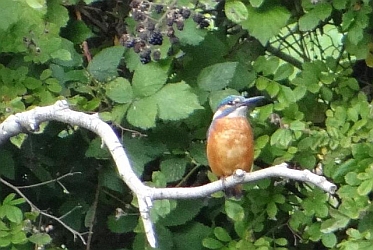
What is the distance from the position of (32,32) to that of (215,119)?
708mm

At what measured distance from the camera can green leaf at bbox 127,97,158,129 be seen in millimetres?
2480

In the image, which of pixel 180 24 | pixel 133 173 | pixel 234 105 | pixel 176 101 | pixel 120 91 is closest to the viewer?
pixel 133 173

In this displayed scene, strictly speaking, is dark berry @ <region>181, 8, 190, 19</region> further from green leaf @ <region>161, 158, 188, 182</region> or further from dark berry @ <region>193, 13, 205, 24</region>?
green leaf @ <region>161, 158, 188, 182</region>

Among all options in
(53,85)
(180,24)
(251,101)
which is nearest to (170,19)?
(180,24)

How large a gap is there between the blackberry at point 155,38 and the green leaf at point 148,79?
0.48ft

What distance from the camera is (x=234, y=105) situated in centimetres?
281

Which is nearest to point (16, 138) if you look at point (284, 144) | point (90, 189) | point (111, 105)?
point (111, 105)

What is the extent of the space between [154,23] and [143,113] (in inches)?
11.9

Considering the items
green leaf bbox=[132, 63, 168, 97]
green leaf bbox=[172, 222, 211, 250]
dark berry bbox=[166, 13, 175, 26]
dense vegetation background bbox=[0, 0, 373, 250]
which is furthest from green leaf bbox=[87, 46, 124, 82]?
green leaf bbox=[172, 222, 211, 250]

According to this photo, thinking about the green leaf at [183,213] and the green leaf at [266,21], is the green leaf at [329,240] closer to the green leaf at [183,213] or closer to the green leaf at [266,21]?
the green leaf at [183,213]

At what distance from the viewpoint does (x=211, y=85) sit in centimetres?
267

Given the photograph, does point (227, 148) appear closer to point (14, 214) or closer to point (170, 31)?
point (170, 31)

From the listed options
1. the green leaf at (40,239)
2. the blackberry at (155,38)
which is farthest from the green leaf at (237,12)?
the green leaf at (40,239)

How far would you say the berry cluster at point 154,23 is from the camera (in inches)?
94.5
